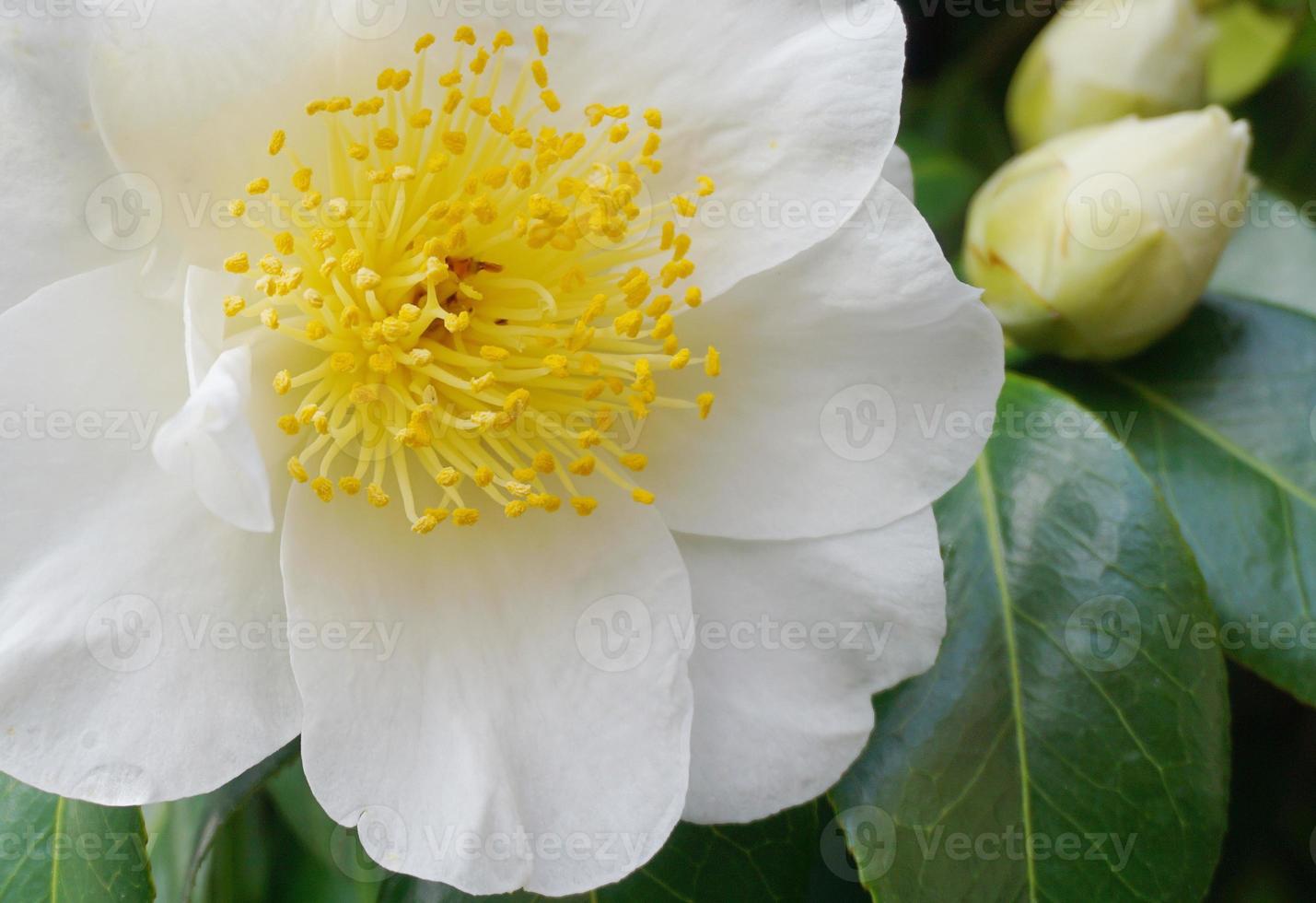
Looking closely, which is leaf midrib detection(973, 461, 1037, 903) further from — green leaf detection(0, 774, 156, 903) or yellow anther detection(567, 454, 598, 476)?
green leaf detection(0, 774, 156, 903)

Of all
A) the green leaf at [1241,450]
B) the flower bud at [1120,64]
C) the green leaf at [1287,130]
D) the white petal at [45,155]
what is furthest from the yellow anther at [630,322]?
the green leaf at [1287,130]

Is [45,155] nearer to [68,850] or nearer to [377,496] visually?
[377,496]

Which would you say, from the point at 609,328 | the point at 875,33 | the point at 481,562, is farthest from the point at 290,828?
the point at 875,33

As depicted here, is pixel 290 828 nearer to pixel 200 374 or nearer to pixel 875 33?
pixel 200 374

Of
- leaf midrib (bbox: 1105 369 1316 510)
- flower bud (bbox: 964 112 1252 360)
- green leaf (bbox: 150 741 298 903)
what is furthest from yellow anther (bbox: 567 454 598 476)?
leaf midrib (bbox: 1105 369 1316 510)

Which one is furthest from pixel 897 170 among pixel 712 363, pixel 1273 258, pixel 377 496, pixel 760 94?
pixel 1273 258
